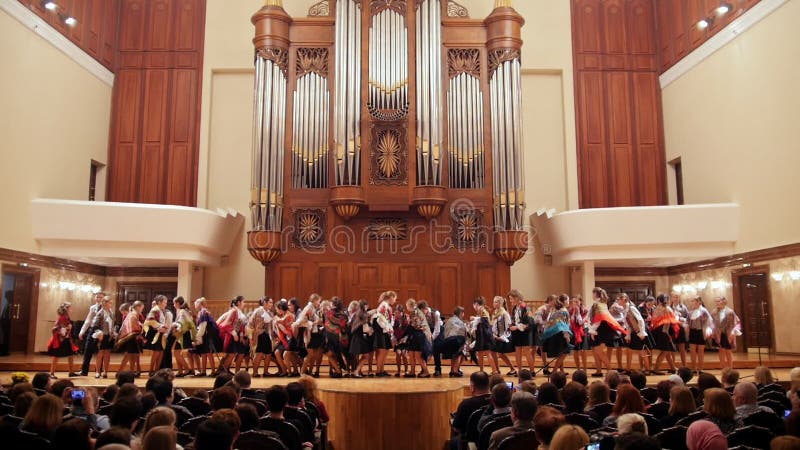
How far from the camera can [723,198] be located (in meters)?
14.9

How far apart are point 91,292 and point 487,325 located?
1037 cm

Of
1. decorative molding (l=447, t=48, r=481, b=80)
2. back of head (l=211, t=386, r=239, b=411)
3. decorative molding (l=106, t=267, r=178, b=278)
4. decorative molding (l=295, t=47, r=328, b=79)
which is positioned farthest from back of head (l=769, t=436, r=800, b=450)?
decorative molding (l=106, t=267, r=178, b=278)

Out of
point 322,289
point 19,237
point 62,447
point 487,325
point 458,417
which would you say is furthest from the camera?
point 322,289

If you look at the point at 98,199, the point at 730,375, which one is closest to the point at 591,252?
the point at 730,375

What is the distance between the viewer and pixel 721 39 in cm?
1479

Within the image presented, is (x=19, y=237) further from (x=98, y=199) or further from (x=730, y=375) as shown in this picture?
(x=730, y=375)

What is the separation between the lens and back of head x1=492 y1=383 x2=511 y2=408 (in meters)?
5.25

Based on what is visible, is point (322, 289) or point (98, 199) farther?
point (98, 199)

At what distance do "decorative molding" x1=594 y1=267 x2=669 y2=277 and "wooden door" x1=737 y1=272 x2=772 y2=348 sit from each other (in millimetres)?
2720

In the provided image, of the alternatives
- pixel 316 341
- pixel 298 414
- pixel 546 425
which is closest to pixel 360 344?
pixel 316 341

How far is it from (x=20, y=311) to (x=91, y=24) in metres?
6.68

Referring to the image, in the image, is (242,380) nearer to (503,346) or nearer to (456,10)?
(503,346)

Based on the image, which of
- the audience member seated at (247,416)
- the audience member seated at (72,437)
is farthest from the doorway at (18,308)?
the audience member seated at (72,437)

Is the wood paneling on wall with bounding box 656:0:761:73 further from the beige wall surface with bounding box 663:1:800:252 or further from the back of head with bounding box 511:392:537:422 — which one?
the back of head with bounding box 511:392:537:422
